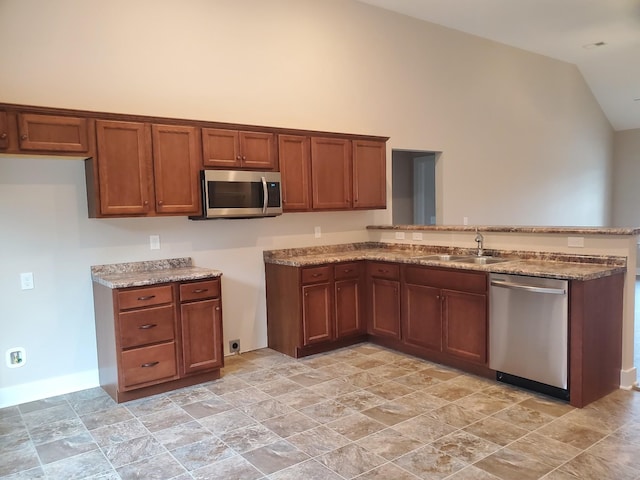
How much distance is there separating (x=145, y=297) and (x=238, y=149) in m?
1.46

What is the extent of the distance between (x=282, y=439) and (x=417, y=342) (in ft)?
5.90

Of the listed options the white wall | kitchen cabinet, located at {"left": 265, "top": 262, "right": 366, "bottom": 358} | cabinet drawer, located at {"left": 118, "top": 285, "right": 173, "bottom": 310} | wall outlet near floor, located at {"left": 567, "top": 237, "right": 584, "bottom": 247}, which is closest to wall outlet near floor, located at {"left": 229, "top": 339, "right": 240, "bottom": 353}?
the white wall

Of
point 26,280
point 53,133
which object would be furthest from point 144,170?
point 26,280

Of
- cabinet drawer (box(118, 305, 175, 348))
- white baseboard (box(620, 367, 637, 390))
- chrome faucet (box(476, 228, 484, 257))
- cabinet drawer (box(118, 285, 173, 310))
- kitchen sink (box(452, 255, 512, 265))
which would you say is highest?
chrome faucet (box(476, 228, 484, 257))

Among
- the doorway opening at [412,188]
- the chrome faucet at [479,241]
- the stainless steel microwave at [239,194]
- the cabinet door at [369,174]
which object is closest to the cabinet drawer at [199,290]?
the stainless steel microwave at [239,194]

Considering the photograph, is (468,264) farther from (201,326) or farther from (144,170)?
(144,170)

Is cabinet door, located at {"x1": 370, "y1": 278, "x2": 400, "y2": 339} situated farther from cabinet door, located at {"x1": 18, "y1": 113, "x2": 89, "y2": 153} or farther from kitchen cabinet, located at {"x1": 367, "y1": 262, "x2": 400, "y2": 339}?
cabinet door, located at {"x1": 18, "y1": 113, "x2": 89, "y2": 153}

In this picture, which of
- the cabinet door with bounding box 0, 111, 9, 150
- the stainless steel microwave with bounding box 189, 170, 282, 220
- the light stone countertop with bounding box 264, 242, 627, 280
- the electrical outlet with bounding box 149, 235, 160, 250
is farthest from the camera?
the electrical outlet with bounding box 149, 235, 160, 250

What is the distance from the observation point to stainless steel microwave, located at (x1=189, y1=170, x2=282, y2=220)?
3.87m

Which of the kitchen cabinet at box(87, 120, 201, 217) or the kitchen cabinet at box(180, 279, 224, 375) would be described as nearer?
the kitchen cabinet at box(87, 120, 201, 217)

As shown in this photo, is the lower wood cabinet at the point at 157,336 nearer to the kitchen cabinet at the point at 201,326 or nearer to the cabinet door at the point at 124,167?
the kitchen cabinet at the point at 201,326

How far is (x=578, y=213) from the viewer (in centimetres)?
804

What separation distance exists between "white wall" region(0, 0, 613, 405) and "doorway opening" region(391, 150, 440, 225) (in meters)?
0.73

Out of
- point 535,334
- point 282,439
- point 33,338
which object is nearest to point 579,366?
point 535,334
